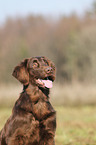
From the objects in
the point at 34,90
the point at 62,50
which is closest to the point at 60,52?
the point at 62,50

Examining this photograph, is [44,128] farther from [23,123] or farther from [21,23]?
[21,23]

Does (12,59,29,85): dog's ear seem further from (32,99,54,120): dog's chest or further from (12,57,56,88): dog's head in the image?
(32,99,54,120): dog's chest

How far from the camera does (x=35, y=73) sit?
16.0 ft

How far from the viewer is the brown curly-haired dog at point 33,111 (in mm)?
4602

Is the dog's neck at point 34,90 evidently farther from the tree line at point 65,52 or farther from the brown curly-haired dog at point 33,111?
the tree line at point 65,52

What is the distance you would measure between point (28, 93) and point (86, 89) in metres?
13.5

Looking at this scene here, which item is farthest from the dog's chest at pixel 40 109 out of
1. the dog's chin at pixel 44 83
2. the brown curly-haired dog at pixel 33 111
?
the dog's chin at pixel 44 83

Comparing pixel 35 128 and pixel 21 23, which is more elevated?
pixel 21 23

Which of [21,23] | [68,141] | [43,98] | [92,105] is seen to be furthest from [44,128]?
[21,23]

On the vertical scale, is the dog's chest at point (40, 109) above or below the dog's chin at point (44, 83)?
below

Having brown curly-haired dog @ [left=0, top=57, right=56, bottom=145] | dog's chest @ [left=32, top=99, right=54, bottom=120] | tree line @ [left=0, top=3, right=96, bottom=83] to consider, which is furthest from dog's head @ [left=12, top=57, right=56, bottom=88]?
tree line @ [left=0, top=3, right=96, bottom=83]

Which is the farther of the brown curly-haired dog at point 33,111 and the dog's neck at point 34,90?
the dog's neck at point 34,90

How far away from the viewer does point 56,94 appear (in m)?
17.3

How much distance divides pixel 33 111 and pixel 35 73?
596 mm
